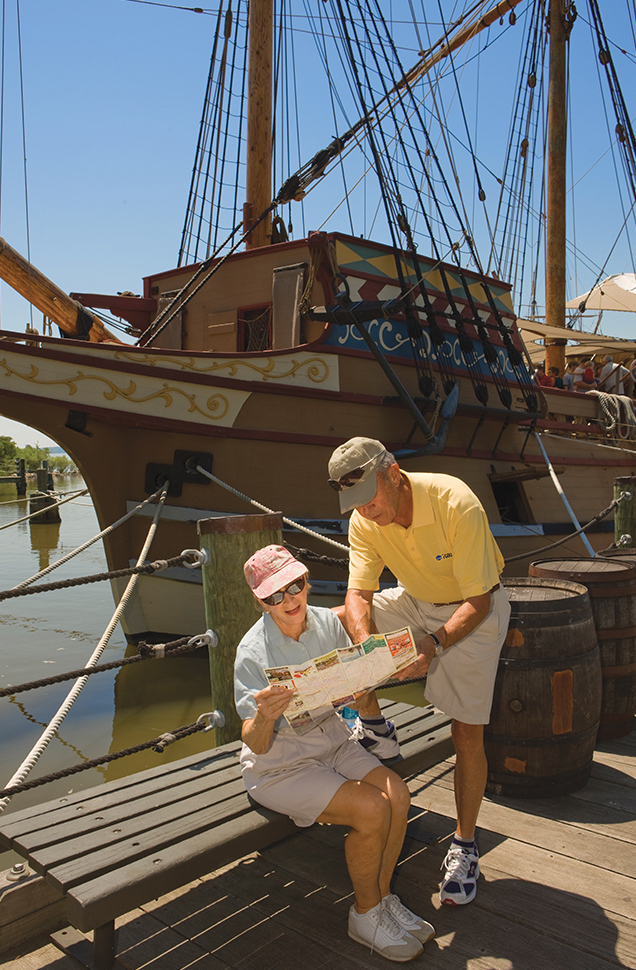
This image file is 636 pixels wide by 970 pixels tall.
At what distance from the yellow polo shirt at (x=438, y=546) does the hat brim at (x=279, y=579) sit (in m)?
0.47

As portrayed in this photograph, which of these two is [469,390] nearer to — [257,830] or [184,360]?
[184,360]

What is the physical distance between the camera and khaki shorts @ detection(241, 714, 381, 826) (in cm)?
205

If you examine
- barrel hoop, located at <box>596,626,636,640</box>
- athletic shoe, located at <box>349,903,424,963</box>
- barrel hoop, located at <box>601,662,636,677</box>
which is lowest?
athletic shoe, located at <box>349,903,424,963</box>

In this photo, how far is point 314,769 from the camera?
2102 millimetres

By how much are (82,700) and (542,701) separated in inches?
211

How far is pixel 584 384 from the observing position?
12203 millimetres

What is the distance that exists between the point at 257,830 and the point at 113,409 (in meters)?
4.94

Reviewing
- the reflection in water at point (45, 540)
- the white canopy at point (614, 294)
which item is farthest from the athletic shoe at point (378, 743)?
the white canopy at point (614, 294)

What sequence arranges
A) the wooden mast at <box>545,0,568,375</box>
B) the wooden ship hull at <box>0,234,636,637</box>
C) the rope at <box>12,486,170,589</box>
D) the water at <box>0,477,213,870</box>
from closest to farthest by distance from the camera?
1. the rope at <box>12,486,170,589</box>
2. the water at <box>0,477,213,870</box>
3. the wooden ship hull at <box>0,234,636,637</box>
4. the wooden mast at <box>545,0,568,375</box>

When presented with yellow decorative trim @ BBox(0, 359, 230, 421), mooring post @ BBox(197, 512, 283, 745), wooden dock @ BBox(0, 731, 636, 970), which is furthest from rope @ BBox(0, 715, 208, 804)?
yellow decorative trim @ BBox(0, 359, 230, 421)

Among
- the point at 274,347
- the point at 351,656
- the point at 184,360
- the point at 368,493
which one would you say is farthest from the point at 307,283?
the point at 351,656

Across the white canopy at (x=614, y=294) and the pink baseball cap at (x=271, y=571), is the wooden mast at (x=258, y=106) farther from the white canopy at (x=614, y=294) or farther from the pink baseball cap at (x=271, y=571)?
the white canopy at (x=614, y=294)

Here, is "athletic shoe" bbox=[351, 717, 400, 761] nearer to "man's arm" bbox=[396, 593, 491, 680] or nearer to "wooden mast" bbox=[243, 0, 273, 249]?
"man's arm" bbox=[396, 593, 491, 680]

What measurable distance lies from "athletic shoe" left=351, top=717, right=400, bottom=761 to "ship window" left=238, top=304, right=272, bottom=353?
19.2ft
